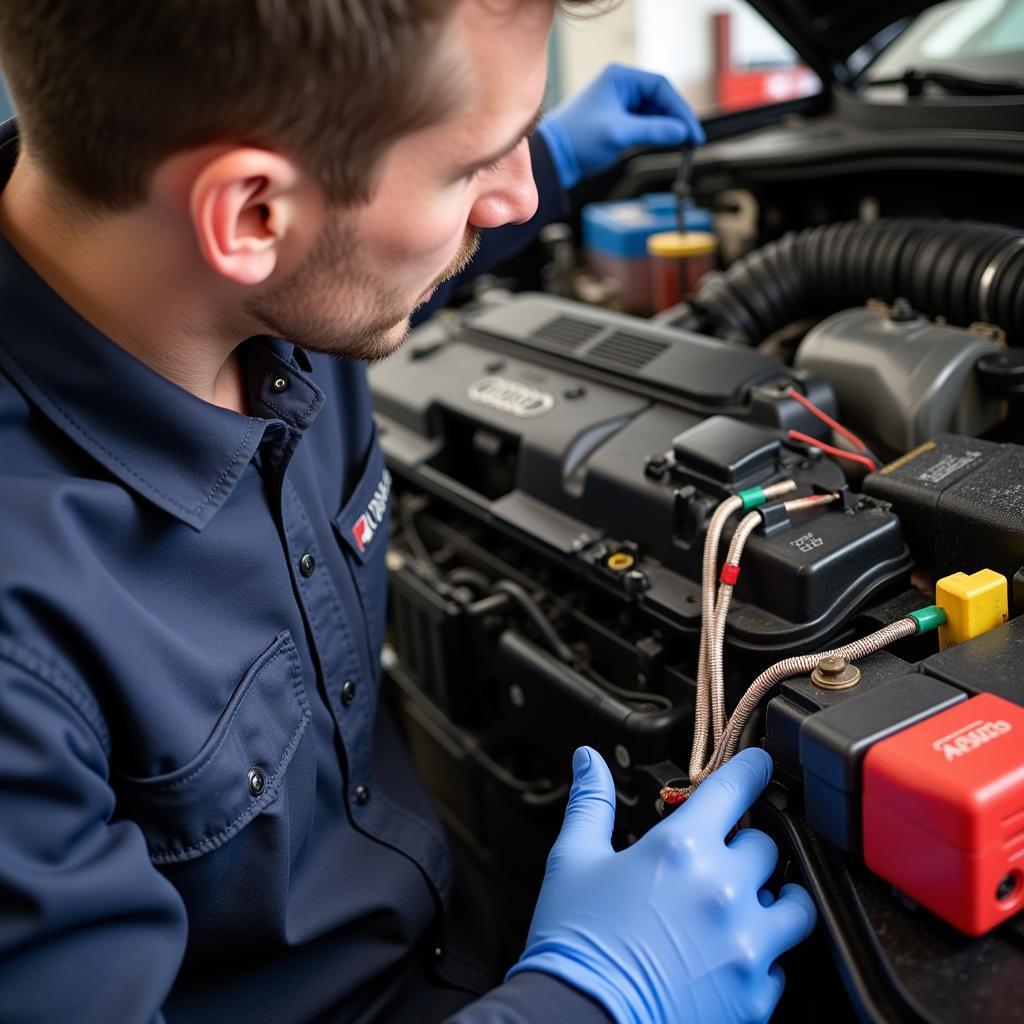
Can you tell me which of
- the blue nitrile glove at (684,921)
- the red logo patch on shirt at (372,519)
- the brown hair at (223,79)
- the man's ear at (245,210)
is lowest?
the blue nitrile glove at (684,921)

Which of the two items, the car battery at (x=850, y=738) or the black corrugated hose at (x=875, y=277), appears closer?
the car battery at (x=850, y=738)

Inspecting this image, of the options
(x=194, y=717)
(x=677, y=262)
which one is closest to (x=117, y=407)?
(x=194, y=717)

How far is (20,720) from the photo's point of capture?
588mm

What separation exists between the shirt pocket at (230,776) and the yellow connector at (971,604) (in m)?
0.52

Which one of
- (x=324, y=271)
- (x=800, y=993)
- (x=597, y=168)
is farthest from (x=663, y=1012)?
(x=597, y=168)

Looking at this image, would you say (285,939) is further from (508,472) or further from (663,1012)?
(508,472)

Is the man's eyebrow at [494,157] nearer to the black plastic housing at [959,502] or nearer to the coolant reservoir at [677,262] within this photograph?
the black plastic housing at [959,502]

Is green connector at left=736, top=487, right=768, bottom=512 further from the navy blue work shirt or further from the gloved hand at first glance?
the gloved hand

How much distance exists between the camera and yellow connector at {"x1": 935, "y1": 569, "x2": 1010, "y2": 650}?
0.73m

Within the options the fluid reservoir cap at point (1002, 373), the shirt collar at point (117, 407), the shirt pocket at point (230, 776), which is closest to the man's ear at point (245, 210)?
the shirt collar at point (117, 407)

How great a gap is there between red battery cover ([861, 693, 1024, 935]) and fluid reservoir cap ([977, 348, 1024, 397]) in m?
0.45

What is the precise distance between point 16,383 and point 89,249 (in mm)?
107

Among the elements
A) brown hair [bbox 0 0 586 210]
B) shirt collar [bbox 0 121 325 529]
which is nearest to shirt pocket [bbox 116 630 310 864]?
shirt collar [bbox 0 121 325 529]

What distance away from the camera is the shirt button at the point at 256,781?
77 centimetres
